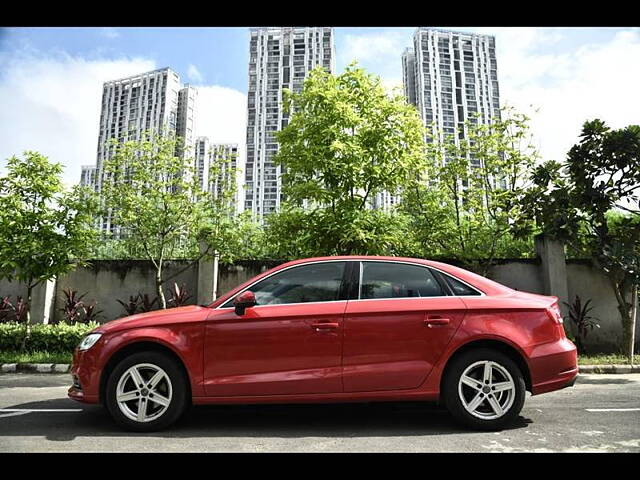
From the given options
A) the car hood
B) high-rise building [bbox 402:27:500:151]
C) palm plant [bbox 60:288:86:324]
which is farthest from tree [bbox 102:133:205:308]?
high-rise building [bbox 402:27:500:151]

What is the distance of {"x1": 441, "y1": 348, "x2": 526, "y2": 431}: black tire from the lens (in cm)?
419

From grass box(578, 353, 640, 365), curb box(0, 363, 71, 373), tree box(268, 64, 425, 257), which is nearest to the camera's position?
curb box(0, 363, 71, 373)

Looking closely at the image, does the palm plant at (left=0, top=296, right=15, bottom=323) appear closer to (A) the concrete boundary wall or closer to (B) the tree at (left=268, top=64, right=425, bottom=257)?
(A) the concrete boundary wall

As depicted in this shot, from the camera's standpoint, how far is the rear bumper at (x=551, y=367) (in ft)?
14.0

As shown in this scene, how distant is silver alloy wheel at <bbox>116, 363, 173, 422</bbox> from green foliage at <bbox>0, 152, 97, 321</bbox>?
621cm

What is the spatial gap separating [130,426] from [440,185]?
945 centimetres

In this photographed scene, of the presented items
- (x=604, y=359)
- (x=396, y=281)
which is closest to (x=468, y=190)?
(x=604, y=359)

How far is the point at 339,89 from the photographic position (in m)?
10.1

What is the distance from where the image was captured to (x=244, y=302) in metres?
4.27

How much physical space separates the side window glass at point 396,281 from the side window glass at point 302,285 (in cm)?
27

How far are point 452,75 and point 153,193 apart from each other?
19.3m

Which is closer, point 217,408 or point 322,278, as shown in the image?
point 322,278
